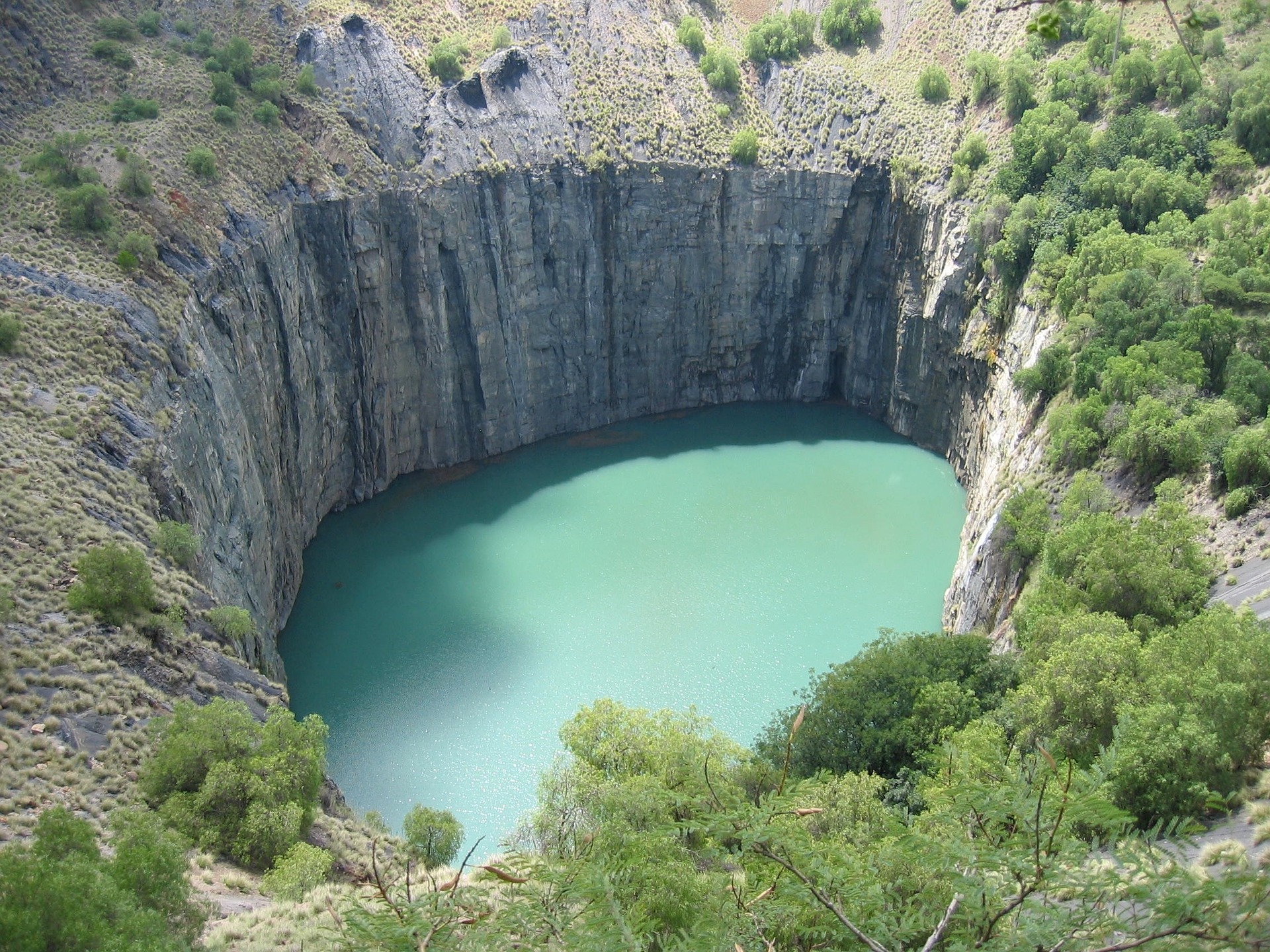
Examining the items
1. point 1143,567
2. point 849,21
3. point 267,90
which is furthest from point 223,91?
point 1143,567

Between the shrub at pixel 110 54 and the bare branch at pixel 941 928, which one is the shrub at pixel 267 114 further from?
the bare branch at pixel 941 928

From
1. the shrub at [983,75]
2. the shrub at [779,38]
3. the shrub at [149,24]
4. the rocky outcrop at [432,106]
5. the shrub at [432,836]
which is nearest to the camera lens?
the shrub at [432,836]

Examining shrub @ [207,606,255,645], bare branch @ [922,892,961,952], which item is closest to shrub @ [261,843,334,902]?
shrub @ [207,606,255,645]

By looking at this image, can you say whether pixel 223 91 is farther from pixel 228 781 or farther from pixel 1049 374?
pixel 1049 374

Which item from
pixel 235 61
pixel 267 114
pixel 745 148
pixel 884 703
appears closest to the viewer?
pixel 884 703

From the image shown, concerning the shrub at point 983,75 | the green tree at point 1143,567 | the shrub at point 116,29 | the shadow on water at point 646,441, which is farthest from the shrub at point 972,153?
the shrub at point 116,29

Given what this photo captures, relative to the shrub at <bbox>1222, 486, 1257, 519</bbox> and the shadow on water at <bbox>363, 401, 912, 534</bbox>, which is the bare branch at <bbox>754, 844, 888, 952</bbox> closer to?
the shrub at <bbox>1222, 486, 1257, 519</bbox>
